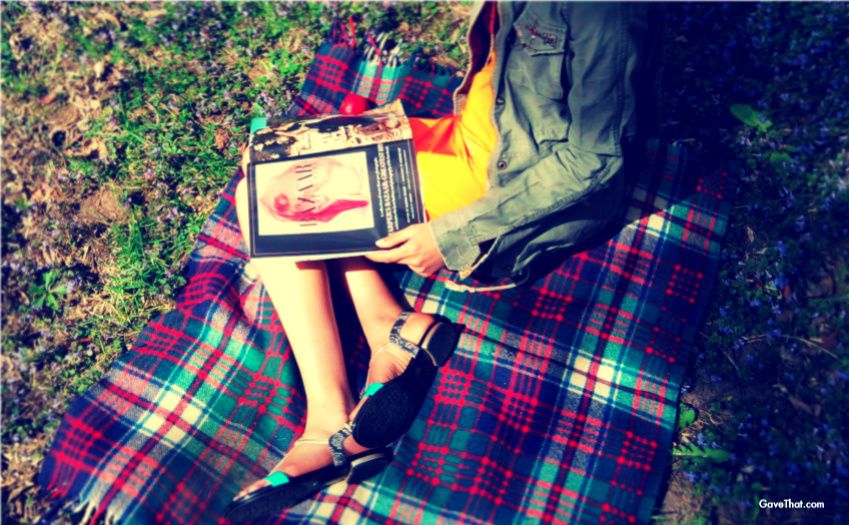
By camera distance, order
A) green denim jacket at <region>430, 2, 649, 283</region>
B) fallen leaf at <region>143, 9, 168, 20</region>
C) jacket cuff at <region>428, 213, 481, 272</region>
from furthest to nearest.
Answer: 1. fallen leaf at <region>143, 9, 168, 20</region>
2. jacket cuff at <region>428, 213, 481, 272</region>
3. green denim jacket at <region>430, 2, 649, 283</region>

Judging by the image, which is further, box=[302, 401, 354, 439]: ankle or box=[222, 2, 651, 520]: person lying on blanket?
box=[302, 401, 354, 439]: ankle

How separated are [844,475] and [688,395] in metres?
0.77

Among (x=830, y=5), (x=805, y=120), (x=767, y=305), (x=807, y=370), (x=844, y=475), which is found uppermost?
(x=830, y=5)

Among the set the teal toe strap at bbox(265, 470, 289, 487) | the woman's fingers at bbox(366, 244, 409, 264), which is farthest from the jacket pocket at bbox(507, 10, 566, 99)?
Answer: the teal toe strap at bbox(265, 470, 289, 487)

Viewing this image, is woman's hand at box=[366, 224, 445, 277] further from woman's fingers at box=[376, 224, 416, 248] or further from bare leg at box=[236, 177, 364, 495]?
bare leg at box=[236, 177, 364, 495]

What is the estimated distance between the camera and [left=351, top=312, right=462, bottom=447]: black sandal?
2.71 m

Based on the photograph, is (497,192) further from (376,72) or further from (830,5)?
(830,5)

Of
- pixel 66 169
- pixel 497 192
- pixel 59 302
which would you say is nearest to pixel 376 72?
pixel 497 192

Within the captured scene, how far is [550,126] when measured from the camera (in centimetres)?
238

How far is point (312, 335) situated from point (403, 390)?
52 cm

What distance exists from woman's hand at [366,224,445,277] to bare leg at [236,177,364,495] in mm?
411

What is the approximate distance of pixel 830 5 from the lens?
377 cm

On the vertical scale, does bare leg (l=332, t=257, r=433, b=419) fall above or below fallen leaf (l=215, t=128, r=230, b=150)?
below

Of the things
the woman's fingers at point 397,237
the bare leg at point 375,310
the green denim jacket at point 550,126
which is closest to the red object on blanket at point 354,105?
the green denim jacket at point 550,126
